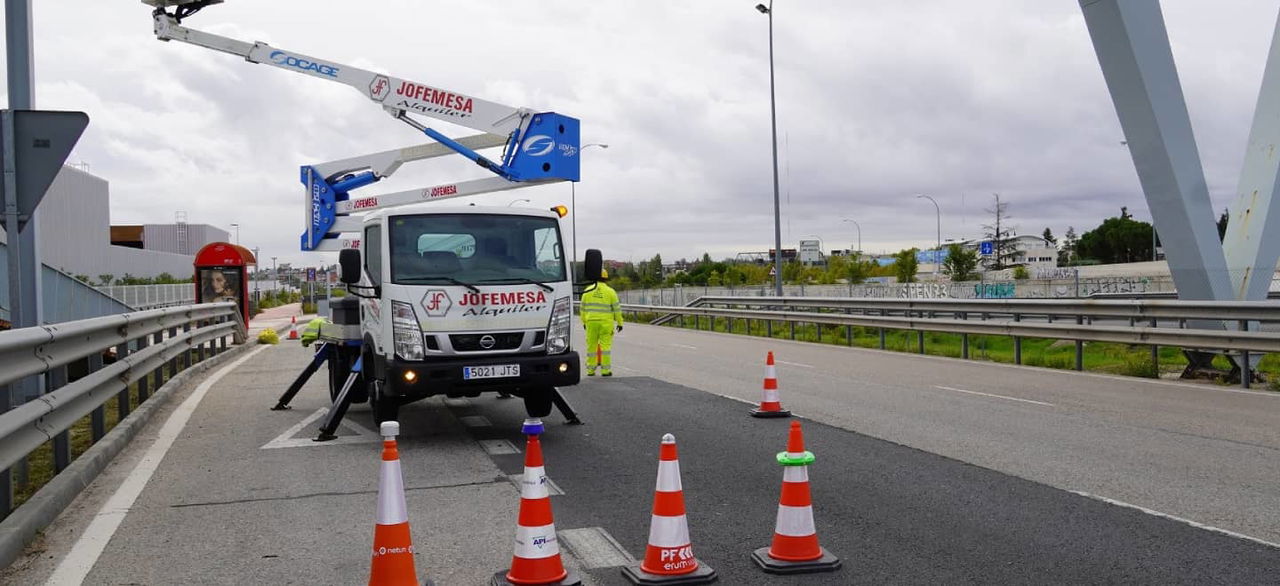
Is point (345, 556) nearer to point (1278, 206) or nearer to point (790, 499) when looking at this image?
point (790, 499)

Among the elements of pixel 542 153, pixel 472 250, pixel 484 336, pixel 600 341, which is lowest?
pixel 600 341

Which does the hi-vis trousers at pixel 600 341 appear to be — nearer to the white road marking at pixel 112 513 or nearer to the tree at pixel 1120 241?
→ the white road marking at pixel 112 513

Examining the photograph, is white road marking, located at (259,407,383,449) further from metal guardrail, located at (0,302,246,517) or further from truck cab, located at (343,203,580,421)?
metal guardrail, located at (0,302,246,517)

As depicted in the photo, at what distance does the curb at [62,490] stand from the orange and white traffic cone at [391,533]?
2.01m

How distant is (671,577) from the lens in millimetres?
4730

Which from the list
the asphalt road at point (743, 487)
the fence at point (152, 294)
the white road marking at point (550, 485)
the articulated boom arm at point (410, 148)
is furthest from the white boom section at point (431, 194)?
the fence at point (152, 294)

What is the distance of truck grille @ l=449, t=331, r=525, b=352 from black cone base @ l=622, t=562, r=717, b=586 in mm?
4316

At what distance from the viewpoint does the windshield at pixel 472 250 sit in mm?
9016

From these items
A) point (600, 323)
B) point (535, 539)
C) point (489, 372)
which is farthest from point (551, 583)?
point (600, 323)

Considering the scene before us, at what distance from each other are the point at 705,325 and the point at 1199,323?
21581 millimetres

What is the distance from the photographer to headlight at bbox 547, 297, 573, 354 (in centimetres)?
922

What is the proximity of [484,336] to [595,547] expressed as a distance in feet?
12.4

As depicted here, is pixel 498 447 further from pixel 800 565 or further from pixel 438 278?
pixel 800 565

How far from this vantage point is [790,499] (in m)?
5.09
